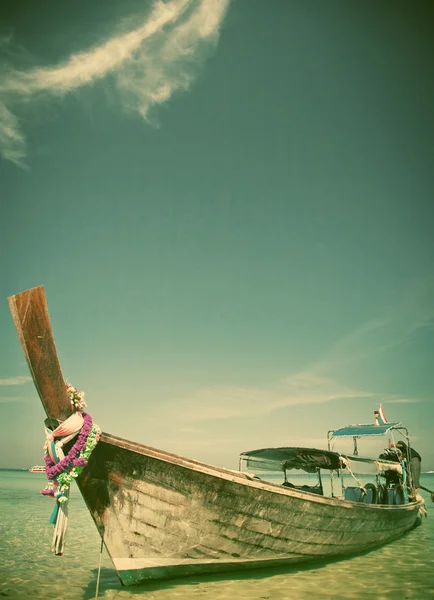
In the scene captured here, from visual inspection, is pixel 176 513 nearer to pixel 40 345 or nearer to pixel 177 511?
pixel 177 511

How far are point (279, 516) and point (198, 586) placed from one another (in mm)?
1637

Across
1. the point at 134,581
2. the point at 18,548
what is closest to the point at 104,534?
the point at 134,581

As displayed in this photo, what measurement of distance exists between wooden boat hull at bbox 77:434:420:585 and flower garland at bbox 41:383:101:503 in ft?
1.10

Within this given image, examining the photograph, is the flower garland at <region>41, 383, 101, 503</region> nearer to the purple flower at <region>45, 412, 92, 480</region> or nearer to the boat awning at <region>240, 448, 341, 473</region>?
the purple flower at <region>45, 412, 92, 480</region>

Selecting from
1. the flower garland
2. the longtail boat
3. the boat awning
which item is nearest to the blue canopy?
the boat awning

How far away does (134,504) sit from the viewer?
5.24 meters

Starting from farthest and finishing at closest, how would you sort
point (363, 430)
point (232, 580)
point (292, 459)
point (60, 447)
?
point (363, 430), point (292, 459), point (232, 580), point (60, 447)

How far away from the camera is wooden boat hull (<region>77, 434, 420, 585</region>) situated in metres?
5.22

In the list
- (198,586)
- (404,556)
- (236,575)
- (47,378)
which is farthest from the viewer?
(404,556)

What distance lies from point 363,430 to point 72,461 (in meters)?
9.78

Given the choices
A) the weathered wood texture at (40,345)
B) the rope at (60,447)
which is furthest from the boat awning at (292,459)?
the weathered wood texture at (40,345)

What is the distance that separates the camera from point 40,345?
4156mm

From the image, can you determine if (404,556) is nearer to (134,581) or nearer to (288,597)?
(288,597)

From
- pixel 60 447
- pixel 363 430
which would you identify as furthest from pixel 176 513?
pixel 363 430
